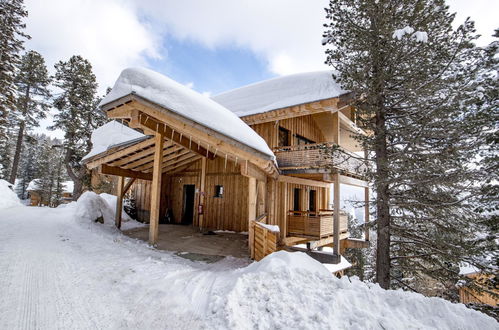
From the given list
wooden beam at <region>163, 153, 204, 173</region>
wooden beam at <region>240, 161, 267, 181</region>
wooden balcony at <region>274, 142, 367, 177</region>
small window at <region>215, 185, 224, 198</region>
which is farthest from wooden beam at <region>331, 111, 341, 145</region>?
wooden beam at <region>163, 153, 204, 173</region>

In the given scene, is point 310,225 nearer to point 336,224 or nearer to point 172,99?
point 336,224

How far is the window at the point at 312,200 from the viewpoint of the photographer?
1354 centimetres

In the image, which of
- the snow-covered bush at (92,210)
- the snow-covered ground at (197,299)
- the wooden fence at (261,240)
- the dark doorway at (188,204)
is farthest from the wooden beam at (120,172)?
the wooden fence at (261,240)

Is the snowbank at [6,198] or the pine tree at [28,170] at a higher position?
the pine tree at [28,170]

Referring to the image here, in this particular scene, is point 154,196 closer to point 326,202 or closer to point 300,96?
point 300,96

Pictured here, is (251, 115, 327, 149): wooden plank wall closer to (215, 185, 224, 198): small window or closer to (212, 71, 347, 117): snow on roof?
(212, 71, 347, 117): snow on roof

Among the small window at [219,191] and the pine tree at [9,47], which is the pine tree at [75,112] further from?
the small window at [219,191]

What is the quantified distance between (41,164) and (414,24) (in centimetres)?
3445

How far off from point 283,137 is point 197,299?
A: 31.0 feet

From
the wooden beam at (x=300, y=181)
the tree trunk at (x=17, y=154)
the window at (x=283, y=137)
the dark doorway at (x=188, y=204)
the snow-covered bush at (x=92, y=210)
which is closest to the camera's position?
the snow-covered bush at (x=92, y=210)

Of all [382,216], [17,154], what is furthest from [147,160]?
[17,154]

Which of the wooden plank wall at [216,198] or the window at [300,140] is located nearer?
the wooden plank wall at [216,198]

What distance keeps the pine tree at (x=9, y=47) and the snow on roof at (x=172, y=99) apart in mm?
13955

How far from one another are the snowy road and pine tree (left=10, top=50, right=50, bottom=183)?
61.9ft
